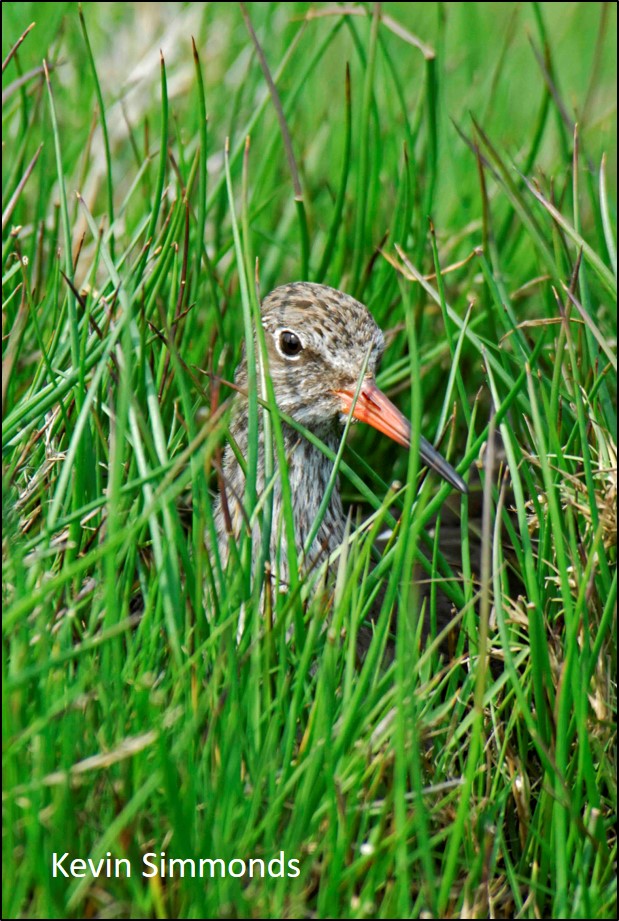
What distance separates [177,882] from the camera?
214cm

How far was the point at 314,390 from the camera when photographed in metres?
3.33

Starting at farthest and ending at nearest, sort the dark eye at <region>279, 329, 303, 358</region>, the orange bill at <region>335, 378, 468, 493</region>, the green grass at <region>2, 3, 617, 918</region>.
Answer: the dark eye at <region>279, 329, 303, 358</region> < the orange bill at <region>335, 378, 468, 493</region> < the green grass at <region>2, 3, 617, 918</region>

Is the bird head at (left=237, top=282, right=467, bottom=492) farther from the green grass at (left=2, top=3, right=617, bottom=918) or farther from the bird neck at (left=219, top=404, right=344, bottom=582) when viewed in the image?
the green grass at (left=2, top=3, right=617, bottom=918)

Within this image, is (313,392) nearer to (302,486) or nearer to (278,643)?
(302,486)

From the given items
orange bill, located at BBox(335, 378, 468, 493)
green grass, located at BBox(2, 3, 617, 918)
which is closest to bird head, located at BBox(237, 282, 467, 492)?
orange bill, located at BBox(335, 378, 468, 493)

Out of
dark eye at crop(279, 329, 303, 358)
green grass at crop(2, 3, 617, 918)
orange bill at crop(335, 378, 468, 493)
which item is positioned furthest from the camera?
dark eye at crop(279, 329, 303, 358)

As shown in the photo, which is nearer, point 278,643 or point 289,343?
point 278,643

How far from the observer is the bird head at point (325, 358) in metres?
3.25

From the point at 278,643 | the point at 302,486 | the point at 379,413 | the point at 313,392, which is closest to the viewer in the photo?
the point at 278,643

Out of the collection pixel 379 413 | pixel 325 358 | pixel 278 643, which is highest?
pixel 325 358

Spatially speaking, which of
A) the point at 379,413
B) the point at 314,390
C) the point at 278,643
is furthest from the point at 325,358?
the point at 278,643

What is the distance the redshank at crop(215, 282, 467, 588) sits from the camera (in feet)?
10.8

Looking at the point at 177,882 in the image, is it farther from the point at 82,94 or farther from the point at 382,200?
the point at 82,94

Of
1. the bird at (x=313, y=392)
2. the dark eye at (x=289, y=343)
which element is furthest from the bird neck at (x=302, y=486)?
the dark eye at (x=289, y=343)
